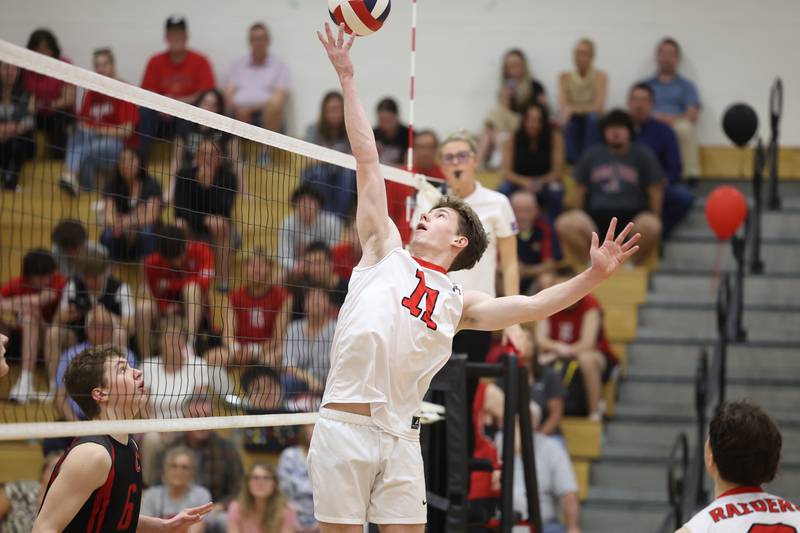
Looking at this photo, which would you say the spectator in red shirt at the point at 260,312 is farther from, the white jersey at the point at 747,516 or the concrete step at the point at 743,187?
the white jersey at the point at 747,516

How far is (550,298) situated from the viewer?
5.09 meters

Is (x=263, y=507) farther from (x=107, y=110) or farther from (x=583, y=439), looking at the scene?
(x=107, y=110)

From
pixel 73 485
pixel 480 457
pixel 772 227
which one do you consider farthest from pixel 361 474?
pixel 772 227

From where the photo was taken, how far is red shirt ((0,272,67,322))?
10.5 m

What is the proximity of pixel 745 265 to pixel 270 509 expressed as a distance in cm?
614

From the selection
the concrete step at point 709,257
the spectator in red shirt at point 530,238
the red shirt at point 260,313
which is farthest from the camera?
the concrete step at point 709,257

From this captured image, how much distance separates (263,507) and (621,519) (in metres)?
3.32

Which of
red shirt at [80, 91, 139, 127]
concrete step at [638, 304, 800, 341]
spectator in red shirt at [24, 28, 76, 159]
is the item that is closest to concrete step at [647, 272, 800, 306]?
concrete step at [638, 304, 800, 341]

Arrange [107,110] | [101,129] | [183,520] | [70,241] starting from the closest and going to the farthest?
[183,520]
[70,241]
[101,129]
[107,110]

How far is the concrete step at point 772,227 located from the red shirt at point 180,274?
5.38m

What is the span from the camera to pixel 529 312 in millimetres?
5129

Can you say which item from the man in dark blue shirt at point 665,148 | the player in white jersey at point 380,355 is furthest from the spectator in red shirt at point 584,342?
the player in white jersey at point 380,355

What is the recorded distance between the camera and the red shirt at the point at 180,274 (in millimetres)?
10578

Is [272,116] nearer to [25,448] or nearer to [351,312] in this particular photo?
[25,448]
